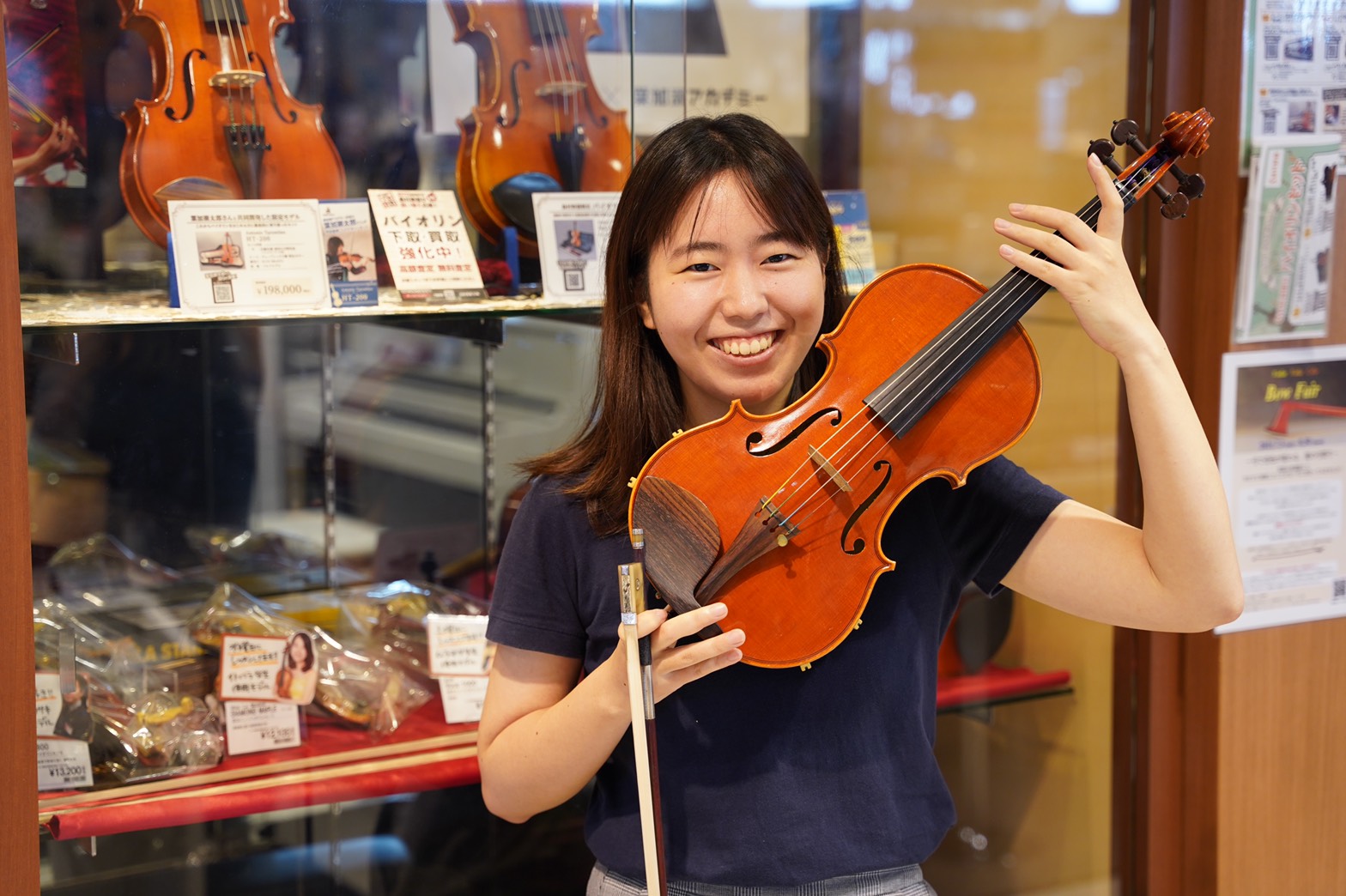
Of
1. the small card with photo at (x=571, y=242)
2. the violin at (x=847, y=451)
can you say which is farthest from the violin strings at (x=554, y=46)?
the violin at (x=847, y=451)

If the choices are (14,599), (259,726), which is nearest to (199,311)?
(14,599)

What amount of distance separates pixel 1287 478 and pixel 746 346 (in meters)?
1.06

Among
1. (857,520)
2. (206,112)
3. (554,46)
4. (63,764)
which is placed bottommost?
(63,764)

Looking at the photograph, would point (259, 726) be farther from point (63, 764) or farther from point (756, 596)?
point (756, 596)

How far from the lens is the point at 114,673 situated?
163 centimetres

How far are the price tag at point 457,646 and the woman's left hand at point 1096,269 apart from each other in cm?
98

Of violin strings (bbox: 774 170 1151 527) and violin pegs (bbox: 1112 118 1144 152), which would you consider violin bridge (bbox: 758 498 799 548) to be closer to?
violin strings (bbox: 774 170 1151 527)

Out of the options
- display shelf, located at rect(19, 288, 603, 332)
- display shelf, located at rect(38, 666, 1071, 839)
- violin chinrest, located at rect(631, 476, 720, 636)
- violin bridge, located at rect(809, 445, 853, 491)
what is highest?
display shelf, located at rect(19, 288, 603, 332)

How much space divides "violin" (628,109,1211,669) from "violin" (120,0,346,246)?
2.55 ft

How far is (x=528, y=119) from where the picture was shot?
69.8 inches

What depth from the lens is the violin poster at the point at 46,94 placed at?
1489 mm

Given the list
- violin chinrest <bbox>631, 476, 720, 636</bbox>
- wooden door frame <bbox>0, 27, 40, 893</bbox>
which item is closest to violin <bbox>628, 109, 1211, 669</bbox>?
violin chinrest <bbox>631, 476, 720, 636</bbox>

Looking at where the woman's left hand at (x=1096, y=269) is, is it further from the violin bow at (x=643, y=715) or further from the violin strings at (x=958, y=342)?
the violin bow at (x=643, y=715)

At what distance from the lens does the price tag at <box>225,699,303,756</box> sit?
1636mm
